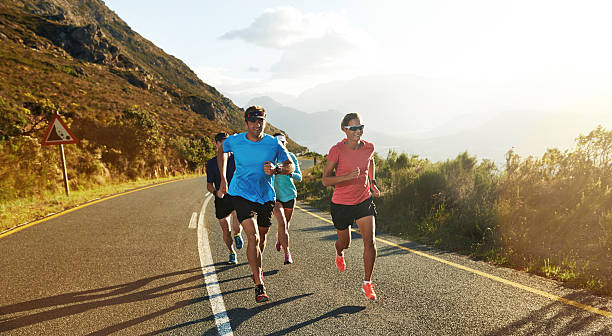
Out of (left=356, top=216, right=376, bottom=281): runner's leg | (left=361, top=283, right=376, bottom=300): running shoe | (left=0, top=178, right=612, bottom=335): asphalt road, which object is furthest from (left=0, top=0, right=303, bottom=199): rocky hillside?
(left=361, top=283, right=376, bottom=300): running shoe

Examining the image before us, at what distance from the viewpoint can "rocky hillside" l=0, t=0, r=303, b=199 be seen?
1566 cm

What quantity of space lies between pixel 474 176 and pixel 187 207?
856 centimetres

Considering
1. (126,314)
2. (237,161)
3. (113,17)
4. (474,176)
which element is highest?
(113,17)

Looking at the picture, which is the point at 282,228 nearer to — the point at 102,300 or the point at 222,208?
the point at 222,208

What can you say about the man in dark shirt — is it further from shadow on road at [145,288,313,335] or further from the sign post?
the sign post

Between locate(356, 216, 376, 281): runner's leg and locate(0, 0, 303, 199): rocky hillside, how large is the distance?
12.1 m

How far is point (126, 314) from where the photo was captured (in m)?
3.42

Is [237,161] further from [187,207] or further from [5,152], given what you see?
[5,152]

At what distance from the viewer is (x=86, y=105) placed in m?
32.9

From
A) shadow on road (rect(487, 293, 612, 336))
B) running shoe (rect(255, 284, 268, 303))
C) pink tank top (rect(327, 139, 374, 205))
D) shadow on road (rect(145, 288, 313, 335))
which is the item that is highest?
pink tank top (rect(327, 139, 374, 205))

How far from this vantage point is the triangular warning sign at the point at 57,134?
1102 centimetres

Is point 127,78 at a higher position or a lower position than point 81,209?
higher

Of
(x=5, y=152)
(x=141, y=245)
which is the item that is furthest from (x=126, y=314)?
(x=5, y=152)

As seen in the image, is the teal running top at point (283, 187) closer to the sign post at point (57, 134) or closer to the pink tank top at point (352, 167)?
the pink tank top at point (352, 167)
